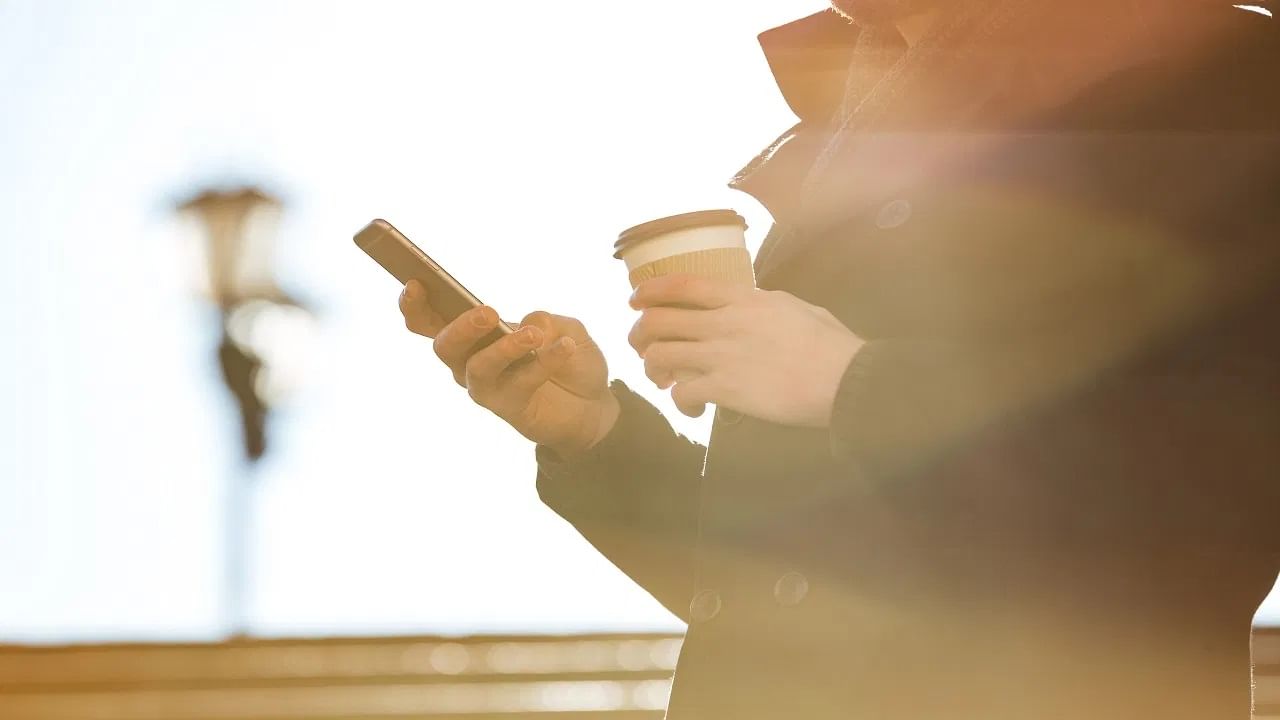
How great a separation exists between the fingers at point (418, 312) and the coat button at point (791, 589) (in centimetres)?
81

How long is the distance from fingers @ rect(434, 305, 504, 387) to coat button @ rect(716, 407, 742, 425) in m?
0.33

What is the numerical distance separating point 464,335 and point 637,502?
1.58ft

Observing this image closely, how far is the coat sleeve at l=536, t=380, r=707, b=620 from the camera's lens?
247 centimetres

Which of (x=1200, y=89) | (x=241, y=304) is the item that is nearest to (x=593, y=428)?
(x=1200, y=89)

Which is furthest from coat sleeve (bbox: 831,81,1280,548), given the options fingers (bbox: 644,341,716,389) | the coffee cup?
the coffee cup

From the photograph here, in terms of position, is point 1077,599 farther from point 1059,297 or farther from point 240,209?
point 240,209

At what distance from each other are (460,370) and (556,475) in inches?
12.0

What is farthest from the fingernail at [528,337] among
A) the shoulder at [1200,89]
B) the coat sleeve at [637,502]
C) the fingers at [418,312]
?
the shoulder at [1200,89]

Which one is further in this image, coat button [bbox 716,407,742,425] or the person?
coat button [bbox 716,407,742,425]

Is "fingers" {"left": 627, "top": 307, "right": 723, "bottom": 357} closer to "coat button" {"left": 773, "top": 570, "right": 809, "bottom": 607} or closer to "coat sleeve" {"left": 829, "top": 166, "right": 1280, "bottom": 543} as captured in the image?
"coat sleeve" {"left": 829, "top": 166, "right": 1280, "bottom": 543}

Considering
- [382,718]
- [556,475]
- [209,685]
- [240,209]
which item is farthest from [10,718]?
[556,475]

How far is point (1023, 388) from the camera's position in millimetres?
1654

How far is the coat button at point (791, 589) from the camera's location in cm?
187

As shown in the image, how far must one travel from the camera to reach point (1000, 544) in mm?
1688
